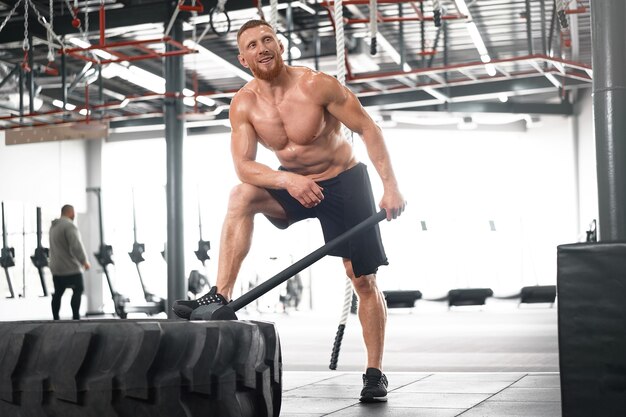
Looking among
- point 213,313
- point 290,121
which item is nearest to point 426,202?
point 290,121

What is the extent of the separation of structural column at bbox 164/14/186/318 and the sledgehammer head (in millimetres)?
7025

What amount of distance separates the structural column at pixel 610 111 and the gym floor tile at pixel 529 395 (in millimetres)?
555

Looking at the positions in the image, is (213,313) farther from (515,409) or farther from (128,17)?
(128,17)

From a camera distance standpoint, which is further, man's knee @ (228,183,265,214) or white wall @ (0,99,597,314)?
Result: white wall @ (0,99,597,314)

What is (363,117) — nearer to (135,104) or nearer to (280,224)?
(280,224)

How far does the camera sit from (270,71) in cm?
289

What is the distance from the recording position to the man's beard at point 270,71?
2887 mm

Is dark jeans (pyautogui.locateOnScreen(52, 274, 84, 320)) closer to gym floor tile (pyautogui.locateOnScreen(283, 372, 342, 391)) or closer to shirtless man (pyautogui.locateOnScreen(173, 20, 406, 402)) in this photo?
gym floor tile (pyautogui.locateOnScreen(283, 372, 342, 391))

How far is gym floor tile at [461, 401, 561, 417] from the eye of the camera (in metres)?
2.46

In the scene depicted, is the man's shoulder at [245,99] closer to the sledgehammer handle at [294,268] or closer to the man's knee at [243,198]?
the man's knee at [243,198]

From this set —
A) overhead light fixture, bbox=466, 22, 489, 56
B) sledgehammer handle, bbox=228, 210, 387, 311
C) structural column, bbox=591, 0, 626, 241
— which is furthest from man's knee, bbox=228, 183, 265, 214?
overhead light fixture, bbox=466, 22, 489, 56

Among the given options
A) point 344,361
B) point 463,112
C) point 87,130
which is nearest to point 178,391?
point 344,361

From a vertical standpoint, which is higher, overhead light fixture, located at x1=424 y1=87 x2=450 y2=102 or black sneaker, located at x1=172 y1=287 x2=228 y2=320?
overhead light fixture, located at x1=424 y1=87 x2=450 y2=102

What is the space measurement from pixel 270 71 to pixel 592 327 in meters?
1.45
